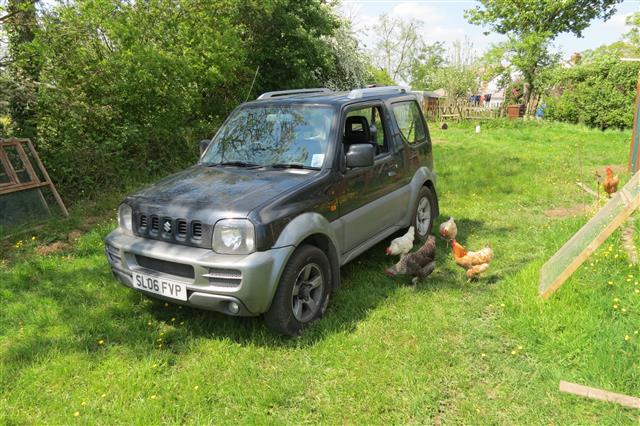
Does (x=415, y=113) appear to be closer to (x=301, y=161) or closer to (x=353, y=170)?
(x=353, y=170)

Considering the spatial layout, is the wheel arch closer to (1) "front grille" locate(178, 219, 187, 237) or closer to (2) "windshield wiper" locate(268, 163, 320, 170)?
(2) "windshield wiper" locate(268, 163, 320, 170)

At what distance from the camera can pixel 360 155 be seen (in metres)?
4.02

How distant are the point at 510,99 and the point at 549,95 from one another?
5246 mm

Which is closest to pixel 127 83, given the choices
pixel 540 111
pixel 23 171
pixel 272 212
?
pixel 23 171

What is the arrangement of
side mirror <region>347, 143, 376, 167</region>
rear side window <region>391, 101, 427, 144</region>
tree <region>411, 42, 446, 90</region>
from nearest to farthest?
side mirror <region>347, 143, 376, 167</region>
rear side window <region>391, 101, 427, 144</region>
tree <region>411, 42, 446, 90</region>

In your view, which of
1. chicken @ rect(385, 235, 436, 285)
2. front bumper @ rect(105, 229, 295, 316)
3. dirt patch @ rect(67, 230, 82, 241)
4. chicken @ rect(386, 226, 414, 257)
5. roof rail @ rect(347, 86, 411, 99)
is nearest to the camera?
front bumper @ rect(105, 229, 295, 316)

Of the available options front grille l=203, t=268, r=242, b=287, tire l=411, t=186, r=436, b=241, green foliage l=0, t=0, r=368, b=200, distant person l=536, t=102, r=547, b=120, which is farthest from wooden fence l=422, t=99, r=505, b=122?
front grille l=203, t=268, r=242, b=287

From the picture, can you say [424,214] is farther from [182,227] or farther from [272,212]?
[182,227]

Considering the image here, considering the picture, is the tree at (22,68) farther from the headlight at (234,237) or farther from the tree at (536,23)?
the tree at (536,23)

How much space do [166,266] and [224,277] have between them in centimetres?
57

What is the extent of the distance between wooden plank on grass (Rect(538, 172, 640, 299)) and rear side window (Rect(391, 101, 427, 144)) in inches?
86.9

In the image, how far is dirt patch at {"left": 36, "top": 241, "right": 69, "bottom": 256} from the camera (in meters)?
5.73

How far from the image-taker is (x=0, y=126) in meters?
7.64

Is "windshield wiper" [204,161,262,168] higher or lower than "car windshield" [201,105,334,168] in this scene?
lower
